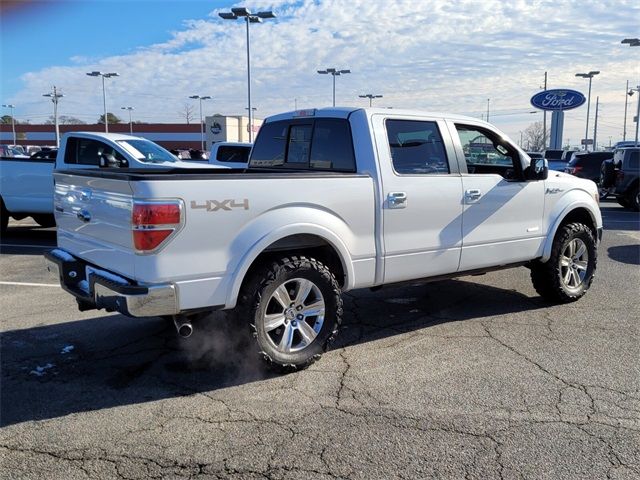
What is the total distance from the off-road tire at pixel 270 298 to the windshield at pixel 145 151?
287 inches

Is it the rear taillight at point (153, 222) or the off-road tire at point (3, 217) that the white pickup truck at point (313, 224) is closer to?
the rear taillight at point (153, 222)

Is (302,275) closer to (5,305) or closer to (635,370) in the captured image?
(635,370)

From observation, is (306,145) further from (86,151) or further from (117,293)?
(86,151)

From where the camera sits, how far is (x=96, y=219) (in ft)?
13.8

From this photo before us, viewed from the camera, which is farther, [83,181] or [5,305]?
[5,305]

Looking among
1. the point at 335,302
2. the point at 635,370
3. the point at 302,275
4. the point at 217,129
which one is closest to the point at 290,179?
the point at 302,275

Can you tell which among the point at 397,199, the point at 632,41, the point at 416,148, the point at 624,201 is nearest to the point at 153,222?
the point at 397,199

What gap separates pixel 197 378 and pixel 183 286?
915 millimetres

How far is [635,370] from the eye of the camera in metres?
4.52

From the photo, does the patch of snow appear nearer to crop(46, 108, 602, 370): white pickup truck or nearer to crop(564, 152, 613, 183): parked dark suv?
crop(46, 108, 602, 370): white pickup truck

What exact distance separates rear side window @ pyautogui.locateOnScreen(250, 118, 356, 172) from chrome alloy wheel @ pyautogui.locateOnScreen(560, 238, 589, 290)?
2913 mm

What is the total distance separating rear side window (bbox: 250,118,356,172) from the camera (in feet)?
16.6

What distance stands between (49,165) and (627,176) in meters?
15.8

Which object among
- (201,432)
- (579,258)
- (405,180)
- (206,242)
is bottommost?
(201,432)
